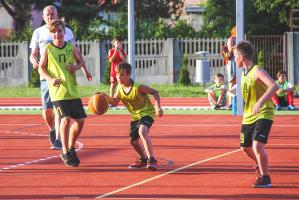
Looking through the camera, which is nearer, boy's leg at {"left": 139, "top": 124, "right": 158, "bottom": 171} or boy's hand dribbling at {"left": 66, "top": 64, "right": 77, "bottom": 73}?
boy's leg at {"left": 139, "top": 124, "right": 158, "bottom": 171}

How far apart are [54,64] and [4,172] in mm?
1804

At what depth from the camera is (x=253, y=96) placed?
11.8 m

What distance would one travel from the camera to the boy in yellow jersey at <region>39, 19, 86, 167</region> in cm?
1360

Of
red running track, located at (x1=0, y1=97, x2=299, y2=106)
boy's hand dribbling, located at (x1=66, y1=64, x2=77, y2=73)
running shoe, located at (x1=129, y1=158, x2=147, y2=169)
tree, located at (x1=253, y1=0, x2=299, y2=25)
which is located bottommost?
red running track, located at (x1=0, y1=97, x2=299, y2=106)

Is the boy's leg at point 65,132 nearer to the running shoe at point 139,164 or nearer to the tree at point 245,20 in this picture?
the running shoe at point 139,164

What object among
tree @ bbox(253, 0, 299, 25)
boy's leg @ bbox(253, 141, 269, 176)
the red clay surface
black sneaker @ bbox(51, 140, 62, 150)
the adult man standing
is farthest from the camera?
tree @ bbox(253, 0, 299, 25)

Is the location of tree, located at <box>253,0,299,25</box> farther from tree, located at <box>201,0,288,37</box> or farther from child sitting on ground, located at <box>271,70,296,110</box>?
child sitting on ground, located at <box>271,70,296,110</box>

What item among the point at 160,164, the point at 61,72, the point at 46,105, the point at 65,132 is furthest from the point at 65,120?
the point at 46,105

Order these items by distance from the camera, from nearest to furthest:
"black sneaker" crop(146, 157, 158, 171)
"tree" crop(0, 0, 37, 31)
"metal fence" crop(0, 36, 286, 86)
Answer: "black sneaker" crop(146, 157, 158, 171) → "metal fence" crop(0, 36, 286, 86) → "tree" crop(0, 0, 37, 31)

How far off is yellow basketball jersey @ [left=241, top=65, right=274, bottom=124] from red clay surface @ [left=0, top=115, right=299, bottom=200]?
0.79 m

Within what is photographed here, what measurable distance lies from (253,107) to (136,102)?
2.23 metres

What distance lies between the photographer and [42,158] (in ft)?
47.8

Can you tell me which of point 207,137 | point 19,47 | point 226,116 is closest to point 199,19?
point 19,47

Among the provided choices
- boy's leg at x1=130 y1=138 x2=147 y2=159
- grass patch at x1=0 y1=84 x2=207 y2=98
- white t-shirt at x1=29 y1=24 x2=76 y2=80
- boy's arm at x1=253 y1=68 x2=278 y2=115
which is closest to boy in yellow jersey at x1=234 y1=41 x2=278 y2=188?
boy's arm at x1=253 y1=68 x2=278 y2=115
